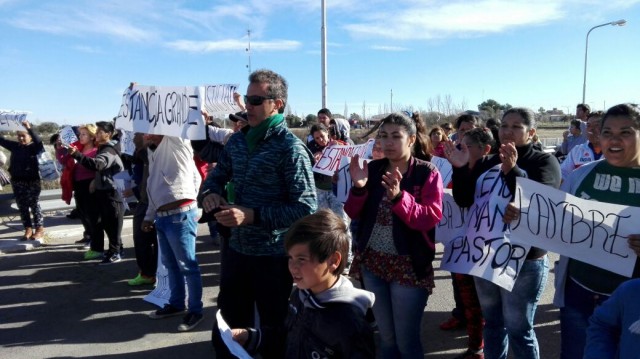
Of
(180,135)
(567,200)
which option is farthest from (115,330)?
(567,200)

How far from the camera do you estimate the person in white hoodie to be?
6.02 feet

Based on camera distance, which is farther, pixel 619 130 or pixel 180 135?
pixel 180 135

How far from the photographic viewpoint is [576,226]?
2.45m

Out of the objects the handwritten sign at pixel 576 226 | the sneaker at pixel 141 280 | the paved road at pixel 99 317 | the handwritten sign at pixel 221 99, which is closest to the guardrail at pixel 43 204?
the paved road at pixel 99 317

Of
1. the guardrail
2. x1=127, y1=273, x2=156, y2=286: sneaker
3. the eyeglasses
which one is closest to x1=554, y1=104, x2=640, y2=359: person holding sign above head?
the eyeglasses

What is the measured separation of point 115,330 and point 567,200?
3974 millimetres

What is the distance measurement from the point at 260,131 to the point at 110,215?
4567 millimetres

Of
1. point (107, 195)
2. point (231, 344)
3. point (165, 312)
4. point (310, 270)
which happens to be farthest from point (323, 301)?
point (107, 195)

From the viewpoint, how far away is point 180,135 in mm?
4117

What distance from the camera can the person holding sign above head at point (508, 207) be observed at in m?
2.83

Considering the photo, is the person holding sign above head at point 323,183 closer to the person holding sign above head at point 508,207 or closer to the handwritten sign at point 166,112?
the handwritten sign at point 166,112

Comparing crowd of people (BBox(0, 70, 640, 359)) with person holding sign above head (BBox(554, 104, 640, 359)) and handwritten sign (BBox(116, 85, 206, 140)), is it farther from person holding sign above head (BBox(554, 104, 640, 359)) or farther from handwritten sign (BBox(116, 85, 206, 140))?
handwritten sign (BBox(116, 85, 206, 140))

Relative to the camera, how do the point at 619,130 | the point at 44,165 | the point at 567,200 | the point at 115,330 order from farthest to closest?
the point at 44,165, the point at 115,330, the point at 567,200, the point at 619,130

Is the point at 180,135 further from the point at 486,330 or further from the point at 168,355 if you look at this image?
the point at 486,330
